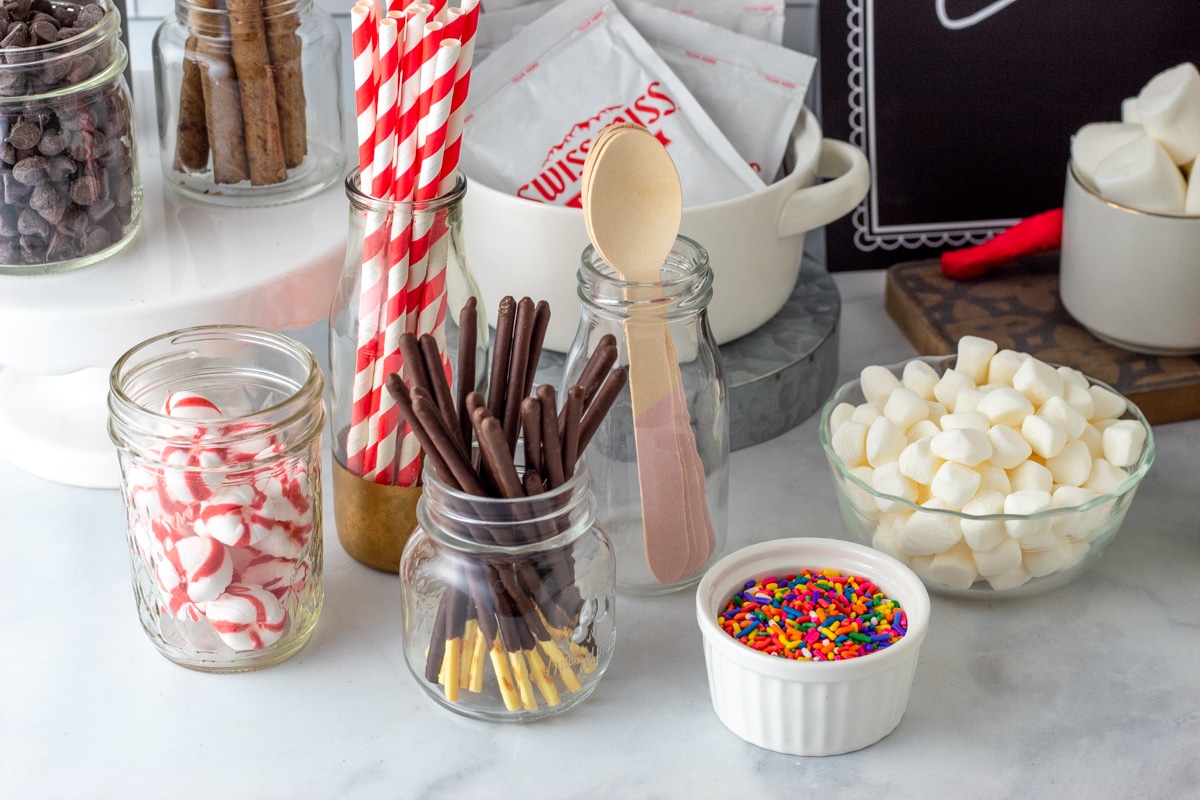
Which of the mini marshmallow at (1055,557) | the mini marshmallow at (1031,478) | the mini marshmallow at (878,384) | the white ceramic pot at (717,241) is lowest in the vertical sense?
the mini marshmallow at (1055,557)

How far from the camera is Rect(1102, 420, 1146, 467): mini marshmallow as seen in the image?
2.46 feet

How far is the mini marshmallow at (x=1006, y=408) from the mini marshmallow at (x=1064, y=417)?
11mm

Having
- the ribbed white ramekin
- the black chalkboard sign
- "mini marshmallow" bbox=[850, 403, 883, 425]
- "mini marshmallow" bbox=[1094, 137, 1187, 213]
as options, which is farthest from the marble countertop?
the black chalkboard sign

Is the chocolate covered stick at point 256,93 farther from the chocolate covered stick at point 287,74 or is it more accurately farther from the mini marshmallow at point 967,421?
the mini marshmallow at point 967,421

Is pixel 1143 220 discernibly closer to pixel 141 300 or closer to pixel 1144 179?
pixel 1144 179

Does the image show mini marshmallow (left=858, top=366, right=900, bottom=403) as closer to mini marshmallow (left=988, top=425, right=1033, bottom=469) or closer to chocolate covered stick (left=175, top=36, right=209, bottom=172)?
mini marshmallow (left=988, top=425, right=1033, bottom=469)

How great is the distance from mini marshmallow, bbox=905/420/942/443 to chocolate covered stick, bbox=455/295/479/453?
0.28m

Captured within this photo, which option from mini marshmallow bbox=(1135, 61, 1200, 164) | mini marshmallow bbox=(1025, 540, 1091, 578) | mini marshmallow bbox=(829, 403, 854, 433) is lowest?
mini marshmallow bbox=(1025, 540, 1091, 578)

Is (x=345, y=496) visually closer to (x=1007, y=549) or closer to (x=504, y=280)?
(x=504, y=280)

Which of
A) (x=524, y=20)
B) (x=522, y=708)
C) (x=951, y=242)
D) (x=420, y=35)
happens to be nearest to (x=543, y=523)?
(x=522, y=708)

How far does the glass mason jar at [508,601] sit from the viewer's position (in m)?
0.63

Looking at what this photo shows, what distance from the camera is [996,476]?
727mm

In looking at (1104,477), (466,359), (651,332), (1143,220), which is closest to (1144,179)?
(1143,220)

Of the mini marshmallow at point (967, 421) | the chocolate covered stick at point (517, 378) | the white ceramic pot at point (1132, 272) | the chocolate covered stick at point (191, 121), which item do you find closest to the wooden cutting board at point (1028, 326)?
the white ceramic pot at point (1132, 272)
